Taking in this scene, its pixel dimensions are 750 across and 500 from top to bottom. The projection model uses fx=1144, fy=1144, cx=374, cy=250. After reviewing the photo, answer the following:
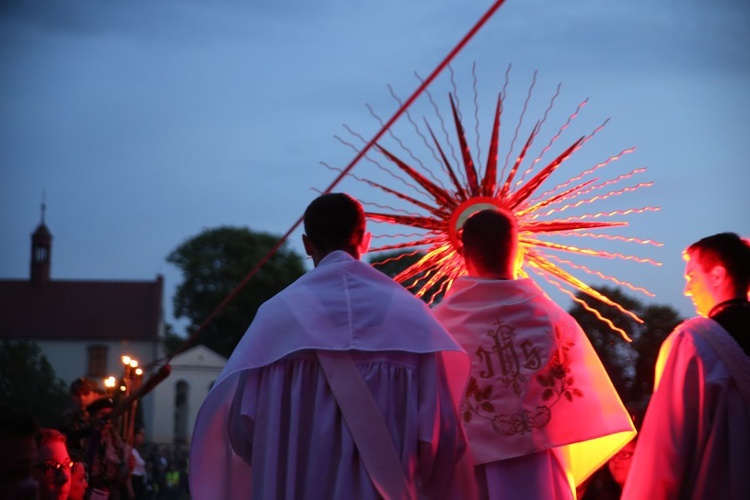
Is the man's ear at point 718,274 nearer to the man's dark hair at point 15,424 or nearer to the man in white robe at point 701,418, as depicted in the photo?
the man in white robe at point 701,418

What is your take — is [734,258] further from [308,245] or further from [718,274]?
[308,245]

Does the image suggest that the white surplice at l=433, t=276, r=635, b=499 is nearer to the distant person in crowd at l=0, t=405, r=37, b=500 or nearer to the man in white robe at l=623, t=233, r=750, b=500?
→ the man in white robe at l=623, t=233, r=750, b=500

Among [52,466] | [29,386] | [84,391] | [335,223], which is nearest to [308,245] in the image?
[335,223]

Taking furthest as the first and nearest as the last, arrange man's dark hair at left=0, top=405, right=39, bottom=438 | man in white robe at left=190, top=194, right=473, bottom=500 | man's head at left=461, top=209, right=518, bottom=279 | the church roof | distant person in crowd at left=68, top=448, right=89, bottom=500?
the church roof
distant person in crowd at left=68, top=448, right=89, bottom=500
man's head at left=461, top=209, right=518, bottom=279
man in white robe at left=190, top=194, right=473, bottom=500
man's dark hair at left=0, top=405, right=39, bottom=438

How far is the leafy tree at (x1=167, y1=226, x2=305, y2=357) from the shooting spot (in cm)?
5784

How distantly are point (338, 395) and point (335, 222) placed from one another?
73 centimetres

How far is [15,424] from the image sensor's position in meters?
3.74

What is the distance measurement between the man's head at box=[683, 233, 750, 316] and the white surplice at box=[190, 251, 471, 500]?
116cm

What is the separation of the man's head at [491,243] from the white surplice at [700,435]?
0.92 meters

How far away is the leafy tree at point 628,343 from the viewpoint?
12.3 m

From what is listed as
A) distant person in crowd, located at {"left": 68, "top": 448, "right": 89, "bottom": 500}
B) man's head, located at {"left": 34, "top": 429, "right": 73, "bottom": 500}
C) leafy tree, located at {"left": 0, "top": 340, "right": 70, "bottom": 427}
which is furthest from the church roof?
man's head, located at {"left": 34, "top": 429, "right": 73, "bottom": 500}

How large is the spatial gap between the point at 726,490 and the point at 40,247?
82283 mm

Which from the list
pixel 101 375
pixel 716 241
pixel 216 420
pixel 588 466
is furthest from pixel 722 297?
pixel 101 375

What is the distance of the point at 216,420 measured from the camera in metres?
4.44
